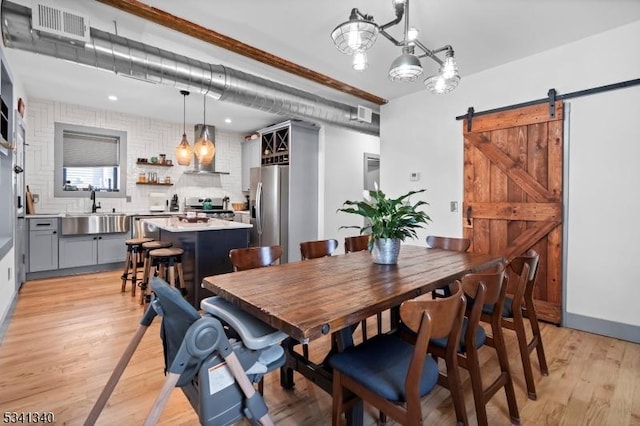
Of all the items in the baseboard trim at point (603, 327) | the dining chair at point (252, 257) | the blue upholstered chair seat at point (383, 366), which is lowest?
the baseboard trim at point (603, 327)

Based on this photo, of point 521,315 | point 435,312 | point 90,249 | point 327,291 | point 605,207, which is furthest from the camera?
point 90,249

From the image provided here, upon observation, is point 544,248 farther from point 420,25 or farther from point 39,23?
point 39,23

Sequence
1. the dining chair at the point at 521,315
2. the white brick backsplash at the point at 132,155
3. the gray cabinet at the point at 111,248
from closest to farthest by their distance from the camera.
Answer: the dining chair at the point at 521,315, the white brick backsplash at the point at 132,155, the gray cabinet at the point at 111,248

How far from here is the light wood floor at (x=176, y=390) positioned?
5.91 ft

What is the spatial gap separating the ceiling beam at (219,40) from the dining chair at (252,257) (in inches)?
79.4

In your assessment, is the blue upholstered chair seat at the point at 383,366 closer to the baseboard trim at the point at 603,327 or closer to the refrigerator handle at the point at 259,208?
the baseboard trim at the point at 603,327

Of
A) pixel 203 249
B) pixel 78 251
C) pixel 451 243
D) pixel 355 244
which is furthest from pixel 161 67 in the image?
pixel 78 251

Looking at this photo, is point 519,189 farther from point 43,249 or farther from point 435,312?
point 43,249

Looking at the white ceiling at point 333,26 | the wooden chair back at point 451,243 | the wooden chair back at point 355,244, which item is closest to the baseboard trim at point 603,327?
the wooden chair back at point 451,243

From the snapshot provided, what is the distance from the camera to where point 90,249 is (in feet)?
16.7

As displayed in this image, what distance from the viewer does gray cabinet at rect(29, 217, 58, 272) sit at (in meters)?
4.62

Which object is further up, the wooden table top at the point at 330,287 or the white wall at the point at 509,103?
the white wall at the point at 509,103

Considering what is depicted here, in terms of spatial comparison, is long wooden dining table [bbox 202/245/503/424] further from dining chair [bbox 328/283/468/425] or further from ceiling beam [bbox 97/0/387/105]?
ceiling beam [bbox 97/0/387/105]

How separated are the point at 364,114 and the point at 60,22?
141 inches
